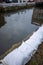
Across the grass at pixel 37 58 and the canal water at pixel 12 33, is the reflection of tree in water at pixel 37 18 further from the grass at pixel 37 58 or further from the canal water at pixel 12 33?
the grass at pixel 37 58

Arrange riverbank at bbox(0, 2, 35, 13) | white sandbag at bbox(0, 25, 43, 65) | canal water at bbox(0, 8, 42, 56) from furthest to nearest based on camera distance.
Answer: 1. riverbank at bbox(0, 2, 35, 13)
2. canal water at bbox(0, 8, 42, 56)
3. white sandbag at bbox(0, 25, 43, 65)

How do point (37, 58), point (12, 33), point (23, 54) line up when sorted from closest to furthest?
point (23, 54) < point (37, 58) < point (12, 33)

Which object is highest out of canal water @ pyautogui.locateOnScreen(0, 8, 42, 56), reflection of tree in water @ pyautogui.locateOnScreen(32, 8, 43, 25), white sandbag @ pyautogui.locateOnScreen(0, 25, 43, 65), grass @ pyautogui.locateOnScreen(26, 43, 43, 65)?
white sandbag @ pyautogui.locateOnScreen(0, 25, 43, 65)

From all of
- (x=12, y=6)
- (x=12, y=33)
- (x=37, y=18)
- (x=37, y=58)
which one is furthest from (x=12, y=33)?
(x=12, y=6)

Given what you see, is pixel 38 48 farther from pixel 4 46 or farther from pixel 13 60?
pixel 4 46

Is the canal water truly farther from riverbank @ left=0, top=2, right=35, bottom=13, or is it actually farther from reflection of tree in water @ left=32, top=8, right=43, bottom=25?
riverbank @ left=0, top=2, right=35, bottom=13

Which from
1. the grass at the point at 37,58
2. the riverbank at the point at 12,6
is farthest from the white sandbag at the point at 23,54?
the riverbank at the point at 12,6

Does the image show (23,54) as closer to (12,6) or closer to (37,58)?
(37,58)

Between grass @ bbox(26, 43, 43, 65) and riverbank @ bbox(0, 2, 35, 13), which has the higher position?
grass @ bbox(26, 43, 43, 65)

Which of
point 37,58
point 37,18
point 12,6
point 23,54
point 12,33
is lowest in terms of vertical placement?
point 37,18

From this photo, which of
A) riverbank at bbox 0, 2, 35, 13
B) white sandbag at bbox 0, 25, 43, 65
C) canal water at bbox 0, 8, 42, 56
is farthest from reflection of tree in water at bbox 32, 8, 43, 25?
white sandbag at bbox 0, 25, 43, 65

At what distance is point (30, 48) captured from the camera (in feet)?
8.75

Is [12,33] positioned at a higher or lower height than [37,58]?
lower

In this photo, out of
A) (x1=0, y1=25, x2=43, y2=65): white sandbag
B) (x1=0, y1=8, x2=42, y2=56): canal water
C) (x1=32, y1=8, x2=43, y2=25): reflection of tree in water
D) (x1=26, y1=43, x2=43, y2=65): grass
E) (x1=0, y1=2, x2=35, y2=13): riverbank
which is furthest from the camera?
(x1=0, y1=2, x2=35, y2=13): riverbank
